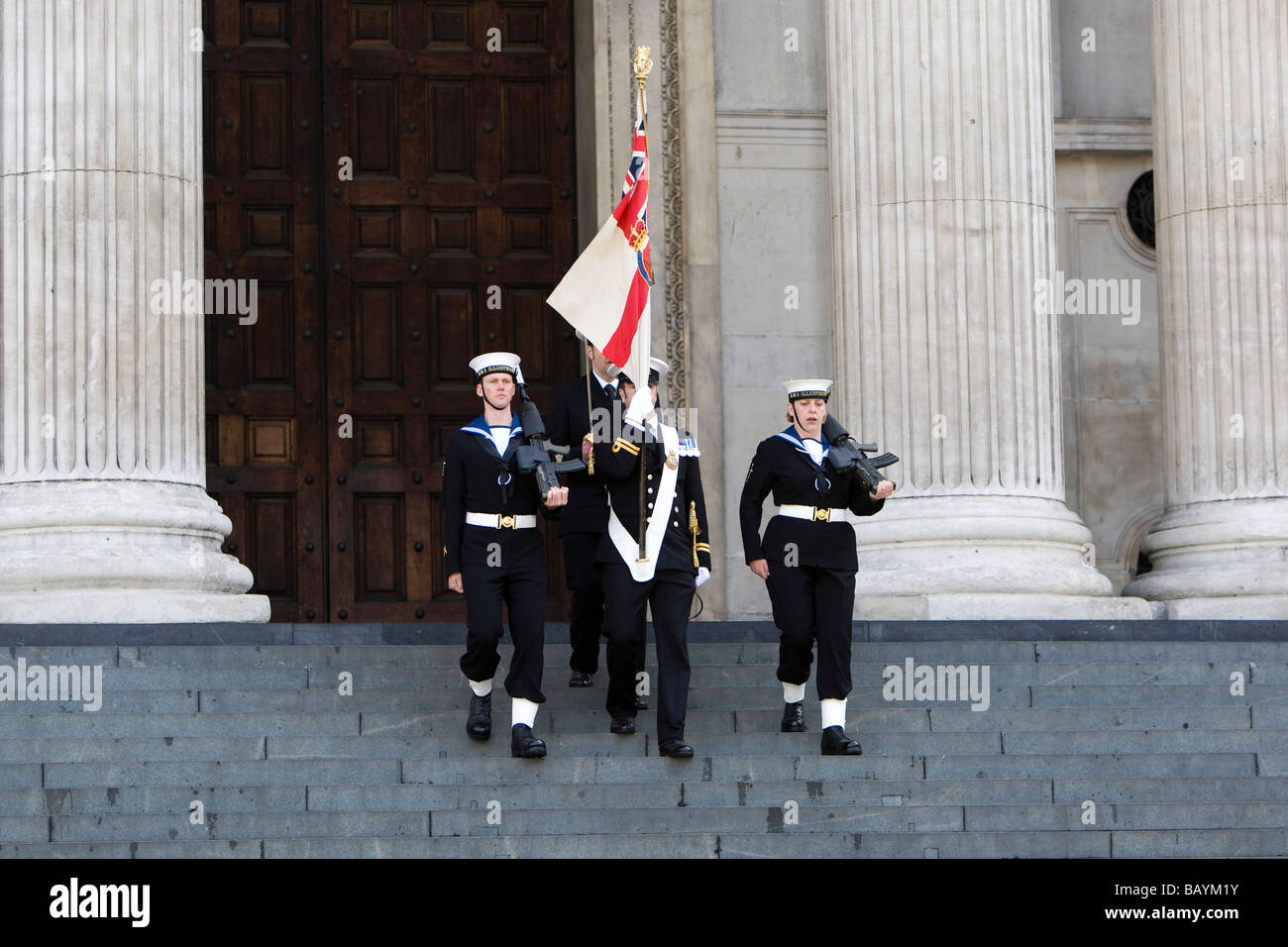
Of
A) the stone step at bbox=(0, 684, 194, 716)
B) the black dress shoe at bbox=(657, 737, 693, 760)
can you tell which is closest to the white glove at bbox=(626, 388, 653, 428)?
the black dress shoe at bbox=(657, 737, 693, 760)

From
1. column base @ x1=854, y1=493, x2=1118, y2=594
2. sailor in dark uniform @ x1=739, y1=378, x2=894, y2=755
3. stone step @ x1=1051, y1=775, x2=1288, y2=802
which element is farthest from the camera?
column base @ x1=854, y1=493, x2=1118, y2=594

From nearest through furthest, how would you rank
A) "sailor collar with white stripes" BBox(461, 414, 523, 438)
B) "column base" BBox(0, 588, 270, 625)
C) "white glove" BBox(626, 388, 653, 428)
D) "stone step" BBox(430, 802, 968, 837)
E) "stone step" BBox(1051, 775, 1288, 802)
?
"stone step" BBox(430, 802, 968, 837) < "stone step" BBox(1051, 775, 1288, 802) < "sailor collar with white stripes" BBox(461, 414, 523, 438) < "white glove" BBox(626, 388, 653, 428) < "column base" BBox(0, 588, 270, 625)

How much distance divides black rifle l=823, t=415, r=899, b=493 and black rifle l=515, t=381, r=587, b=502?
1466 mm

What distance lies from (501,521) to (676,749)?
5.50 feet

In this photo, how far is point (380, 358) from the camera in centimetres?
2172

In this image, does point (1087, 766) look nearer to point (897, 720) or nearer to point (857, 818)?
point (897, 720)

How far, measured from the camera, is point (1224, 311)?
18250 mm

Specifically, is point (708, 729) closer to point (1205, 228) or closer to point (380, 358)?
point (1205, 228)

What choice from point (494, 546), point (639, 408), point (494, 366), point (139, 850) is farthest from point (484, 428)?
point (139, 850)

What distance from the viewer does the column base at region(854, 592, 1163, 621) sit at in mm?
16906

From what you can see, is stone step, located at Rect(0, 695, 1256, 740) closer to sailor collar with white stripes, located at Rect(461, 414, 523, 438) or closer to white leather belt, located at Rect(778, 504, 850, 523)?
white leather belt, located at Rect(778, 504, 850, 523)

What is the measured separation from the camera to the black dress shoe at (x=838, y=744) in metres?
13.7

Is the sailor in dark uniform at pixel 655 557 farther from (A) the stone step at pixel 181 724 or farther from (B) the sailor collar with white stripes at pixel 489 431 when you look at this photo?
(A) the stone step at pixel 181 724

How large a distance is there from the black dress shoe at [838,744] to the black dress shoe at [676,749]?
779 mm
